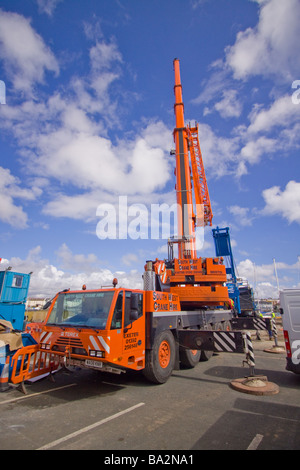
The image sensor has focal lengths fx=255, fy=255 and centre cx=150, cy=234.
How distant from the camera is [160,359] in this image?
6.09m

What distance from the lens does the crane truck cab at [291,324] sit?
230 inches

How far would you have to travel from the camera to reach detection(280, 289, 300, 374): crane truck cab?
5.85 meters

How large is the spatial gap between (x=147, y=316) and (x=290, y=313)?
3.44 meters

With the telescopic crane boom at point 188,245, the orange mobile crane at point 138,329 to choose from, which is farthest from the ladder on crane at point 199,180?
the orange mobile crane at point 138,329

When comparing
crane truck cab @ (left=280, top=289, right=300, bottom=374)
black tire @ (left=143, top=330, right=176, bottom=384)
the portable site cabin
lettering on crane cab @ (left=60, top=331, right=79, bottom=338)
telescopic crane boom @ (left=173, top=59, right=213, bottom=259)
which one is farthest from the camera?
telescopic crane boom @ (left=173, top=59, right=213, bottom=259)

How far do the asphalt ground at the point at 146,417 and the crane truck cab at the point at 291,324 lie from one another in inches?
22.4

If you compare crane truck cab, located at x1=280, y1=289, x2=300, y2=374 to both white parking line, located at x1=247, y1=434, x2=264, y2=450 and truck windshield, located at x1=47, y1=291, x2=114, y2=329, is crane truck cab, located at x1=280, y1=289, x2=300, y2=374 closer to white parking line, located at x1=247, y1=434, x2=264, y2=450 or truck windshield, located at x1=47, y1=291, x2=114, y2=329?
white parking line, located at x1=247, y1=434, x2=264, y2=450

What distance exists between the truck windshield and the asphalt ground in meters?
1.42

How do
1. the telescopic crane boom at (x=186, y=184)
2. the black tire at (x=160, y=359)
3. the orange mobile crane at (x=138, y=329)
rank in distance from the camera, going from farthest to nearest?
the telescopic crane boom at (x=186, y=184), the black tire at (x=160, y=359), the orange mobile crane at (x=138, y=329)

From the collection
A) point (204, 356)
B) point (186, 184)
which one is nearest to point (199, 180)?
point (186, 184)

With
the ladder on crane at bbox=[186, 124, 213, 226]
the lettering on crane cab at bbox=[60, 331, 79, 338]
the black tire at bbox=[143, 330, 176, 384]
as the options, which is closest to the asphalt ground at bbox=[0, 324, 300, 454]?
the black tire at bbox=[143, 330, 176, 384]

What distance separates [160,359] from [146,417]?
6.60 feet

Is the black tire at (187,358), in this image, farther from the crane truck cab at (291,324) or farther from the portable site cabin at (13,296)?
the portable site cabin at (13,296)
